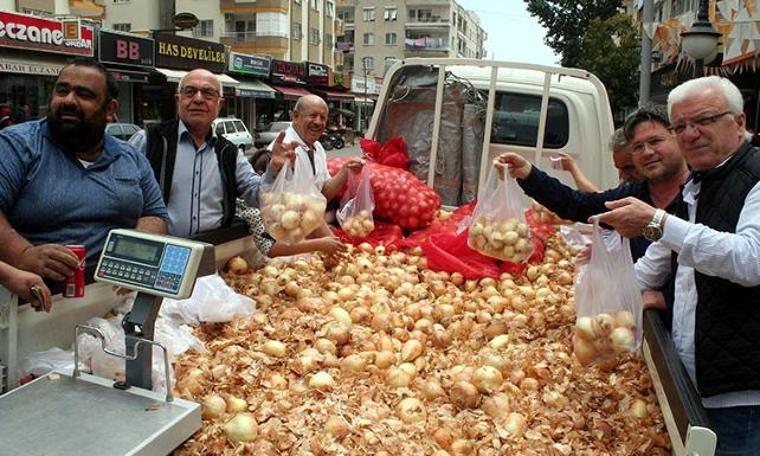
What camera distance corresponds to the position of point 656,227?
1.94 m

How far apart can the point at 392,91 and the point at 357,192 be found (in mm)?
1714

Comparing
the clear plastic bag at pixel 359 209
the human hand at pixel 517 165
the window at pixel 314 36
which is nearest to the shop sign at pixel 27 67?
the clear plastic bag at pixel 359 209

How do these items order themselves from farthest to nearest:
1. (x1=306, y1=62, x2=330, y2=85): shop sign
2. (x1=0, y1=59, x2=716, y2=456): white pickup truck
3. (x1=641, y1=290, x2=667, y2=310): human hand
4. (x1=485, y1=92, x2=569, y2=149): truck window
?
(x1=306, y1=62, x2=330, y2=85): shop sign → (x1=485, y1=92, x2=569, y2=149): truck window → (x1=0, y1=59, x2=716, y2=456): white pickup truck → (x1=641, y1=290, x2=667, y2=310): human hand

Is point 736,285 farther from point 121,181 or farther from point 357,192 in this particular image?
point 357,192

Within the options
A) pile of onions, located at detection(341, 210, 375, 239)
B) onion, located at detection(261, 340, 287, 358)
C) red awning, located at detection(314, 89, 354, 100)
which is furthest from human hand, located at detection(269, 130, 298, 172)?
red awning, located at detection(314, 89, 354, 100)

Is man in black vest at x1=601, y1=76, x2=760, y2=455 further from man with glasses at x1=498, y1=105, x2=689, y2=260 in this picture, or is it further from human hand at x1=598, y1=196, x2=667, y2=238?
man with glasses at x1=498, y1=105, x2=689, y2=260

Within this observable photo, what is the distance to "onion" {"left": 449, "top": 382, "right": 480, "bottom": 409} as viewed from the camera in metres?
2.28

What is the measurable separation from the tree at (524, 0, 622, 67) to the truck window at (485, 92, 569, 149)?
29361 mm

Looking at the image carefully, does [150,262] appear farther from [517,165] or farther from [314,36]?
[314,36]

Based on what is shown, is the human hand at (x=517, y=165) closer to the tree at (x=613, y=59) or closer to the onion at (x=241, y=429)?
the onion at (x=241, y=429)

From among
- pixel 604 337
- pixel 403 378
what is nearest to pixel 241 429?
pixel 403 378

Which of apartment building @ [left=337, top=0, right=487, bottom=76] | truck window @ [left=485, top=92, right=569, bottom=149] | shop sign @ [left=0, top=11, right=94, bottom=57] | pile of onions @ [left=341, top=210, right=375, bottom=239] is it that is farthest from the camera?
apartment building @ [left=337, top=0, right=487, bottom=76]

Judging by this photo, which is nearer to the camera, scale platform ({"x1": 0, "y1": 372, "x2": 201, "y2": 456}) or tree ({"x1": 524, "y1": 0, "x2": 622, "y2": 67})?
scale platform ({"x1": 0, "y1": 372, "x2": 201, "y2": 456})

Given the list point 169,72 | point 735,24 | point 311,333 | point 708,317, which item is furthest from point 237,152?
→ point 169,72
